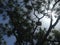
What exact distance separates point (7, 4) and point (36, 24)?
188cm

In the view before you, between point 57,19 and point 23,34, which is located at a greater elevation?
point 57,19

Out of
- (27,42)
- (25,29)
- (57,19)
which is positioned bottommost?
(27,42)

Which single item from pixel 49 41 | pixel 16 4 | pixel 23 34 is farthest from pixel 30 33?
pixel 16 4

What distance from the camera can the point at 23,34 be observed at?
1025 cm

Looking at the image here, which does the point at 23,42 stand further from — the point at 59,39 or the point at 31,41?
the point at 59,39

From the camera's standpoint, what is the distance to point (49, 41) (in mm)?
10164

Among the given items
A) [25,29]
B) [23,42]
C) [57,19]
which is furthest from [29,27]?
[57,19]

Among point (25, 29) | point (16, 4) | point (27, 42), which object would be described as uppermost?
point (16, 4)

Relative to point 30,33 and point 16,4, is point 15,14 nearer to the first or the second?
point 16,4

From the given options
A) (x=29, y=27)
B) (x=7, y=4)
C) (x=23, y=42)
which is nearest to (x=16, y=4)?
(x=7, y=4)

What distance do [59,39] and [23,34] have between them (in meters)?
1.93

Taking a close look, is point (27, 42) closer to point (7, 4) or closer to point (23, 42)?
point (23, 42)

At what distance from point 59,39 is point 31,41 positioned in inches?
58.7

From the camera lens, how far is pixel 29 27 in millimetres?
10469
